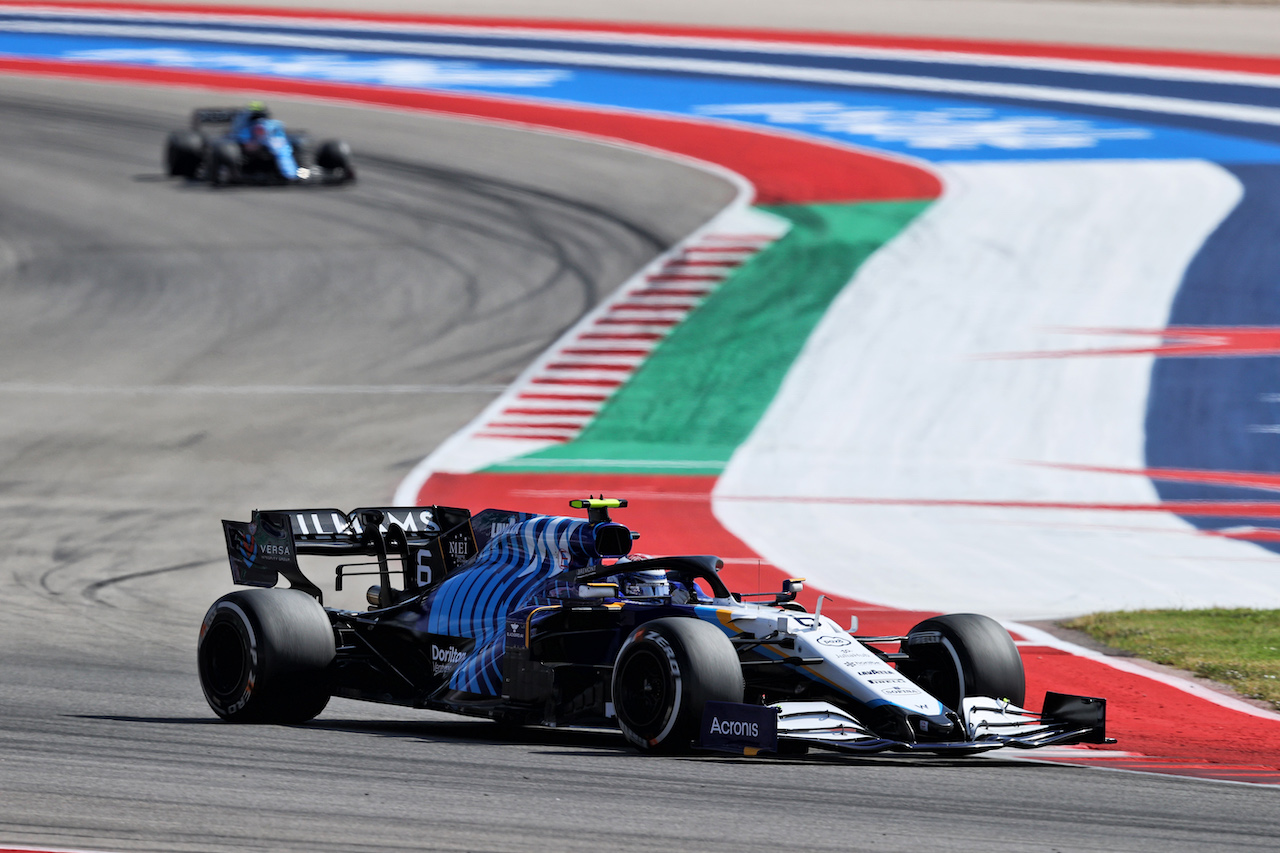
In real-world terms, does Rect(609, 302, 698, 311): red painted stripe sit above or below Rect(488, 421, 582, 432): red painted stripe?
above

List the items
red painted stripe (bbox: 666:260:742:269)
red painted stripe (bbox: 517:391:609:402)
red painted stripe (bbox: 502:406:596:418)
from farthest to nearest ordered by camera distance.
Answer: red painted stripe (bbox: 666:260:742:269)
red painted stripe (bbox: 517:391:609:402)
red painted stripe (bbox: 502:406:596:418)

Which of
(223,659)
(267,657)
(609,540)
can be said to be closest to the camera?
(609,540)

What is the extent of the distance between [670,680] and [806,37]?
42934 millimetres

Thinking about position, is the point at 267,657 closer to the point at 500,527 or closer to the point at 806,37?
the point at 500,527

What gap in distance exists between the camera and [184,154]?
37.9 metres

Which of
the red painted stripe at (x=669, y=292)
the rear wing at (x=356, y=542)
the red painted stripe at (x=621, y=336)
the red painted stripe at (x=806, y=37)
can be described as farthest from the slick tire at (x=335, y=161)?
the rear wing at (x=356, y=542)

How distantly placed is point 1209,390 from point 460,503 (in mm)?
10858

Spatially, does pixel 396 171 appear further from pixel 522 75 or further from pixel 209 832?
pixel 209 832

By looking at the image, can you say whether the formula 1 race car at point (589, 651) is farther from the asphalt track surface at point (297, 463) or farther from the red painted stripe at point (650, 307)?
the red painted stripe at point (650, 307)

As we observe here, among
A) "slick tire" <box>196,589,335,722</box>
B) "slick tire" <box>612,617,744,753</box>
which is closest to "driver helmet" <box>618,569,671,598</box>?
"slick tire" <box>612,617,744,753</box>

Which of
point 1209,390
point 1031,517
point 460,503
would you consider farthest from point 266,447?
point 1209,390

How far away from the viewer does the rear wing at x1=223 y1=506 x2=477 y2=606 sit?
11750 mm

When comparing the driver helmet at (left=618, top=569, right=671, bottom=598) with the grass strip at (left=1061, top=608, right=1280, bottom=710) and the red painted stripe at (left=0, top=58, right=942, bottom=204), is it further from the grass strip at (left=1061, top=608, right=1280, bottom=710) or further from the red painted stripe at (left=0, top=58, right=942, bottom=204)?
the red painted stripe at (left=0, top=58, right=942, bottom=204)

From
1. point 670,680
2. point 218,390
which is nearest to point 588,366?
point 218,390
